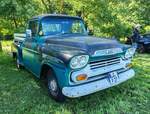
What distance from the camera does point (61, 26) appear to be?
5961 millimetres

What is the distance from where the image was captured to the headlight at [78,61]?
13.5ft

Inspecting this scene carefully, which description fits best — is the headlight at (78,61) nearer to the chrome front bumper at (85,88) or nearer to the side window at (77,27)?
the chrome front bumper at (85,88)

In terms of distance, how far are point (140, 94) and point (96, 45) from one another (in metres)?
1.60

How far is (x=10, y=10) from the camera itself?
8023 mm

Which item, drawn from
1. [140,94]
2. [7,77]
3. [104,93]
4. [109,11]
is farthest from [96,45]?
[109,11]

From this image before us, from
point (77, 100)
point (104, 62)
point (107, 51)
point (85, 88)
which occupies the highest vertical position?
point (107, 51)

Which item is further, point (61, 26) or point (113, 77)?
point (61, 26)

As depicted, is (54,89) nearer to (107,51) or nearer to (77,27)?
(107,51)

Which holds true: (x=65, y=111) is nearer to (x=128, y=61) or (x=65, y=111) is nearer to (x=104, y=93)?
(x=104, y=93)

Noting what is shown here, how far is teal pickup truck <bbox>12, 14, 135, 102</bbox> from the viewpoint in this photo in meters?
4.20

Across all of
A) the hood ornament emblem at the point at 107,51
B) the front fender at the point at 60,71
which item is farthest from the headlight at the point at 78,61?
the hood ornament emblem at the point at 107,51

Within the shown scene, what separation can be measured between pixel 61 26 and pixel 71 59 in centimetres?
208

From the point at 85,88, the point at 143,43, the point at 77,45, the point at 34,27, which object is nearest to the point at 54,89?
the point at 85,88

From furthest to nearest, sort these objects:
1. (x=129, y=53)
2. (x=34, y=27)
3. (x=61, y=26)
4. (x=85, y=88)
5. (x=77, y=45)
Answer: (x=34, y=27)
(x=61, y=26)
(x=129, y=53)
(x=77, y=45)
(x=85, y=88)
